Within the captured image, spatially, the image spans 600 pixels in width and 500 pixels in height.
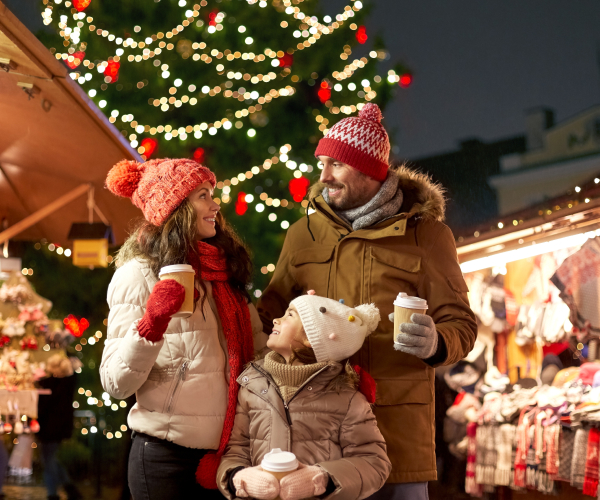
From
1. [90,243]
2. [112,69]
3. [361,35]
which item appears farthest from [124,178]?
[361,35]

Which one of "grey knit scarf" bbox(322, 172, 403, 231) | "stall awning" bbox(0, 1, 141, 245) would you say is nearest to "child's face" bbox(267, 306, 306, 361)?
"grey knit scarf" bbox(322, 172, 403, 231)

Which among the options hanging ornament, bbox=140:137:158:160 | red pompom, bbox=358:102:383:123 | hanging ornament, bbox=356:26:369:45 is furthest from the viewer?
hanging ornament, bbox=356:26:369:45

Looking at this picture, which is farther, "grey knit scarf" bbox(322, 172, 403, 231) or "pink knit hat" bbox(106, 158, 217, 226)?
"grey knit scarf" bbox(322, 172, 403, 231)

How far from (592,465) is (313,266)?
3.02m

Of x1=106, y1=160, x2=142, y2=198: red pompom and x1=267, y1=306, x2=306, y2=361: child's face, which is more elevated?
x1=106, y1=160, x2=142, y2=198: red pompom

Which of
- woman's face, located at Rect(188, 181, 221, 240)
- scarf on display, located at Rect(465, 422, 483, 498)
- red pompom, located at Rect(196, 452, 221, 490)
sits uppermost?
woman's face, located at Rect(188, 181, 221, 240)

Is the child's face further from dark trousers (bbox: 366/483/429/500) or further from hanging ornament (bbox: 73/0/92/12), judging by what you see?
hanging ornament (bbox: 73/0/92/12)

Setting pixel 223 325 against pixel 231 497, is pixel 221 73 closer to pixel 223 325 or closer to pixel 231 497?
pixel 223 325

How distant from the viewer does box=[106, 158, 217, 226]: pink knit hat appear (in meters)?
3.05

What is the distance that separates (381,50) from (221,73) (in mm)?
2063

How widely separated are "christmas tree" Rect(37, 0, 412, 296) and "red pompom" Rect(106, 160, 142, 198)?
188 inches

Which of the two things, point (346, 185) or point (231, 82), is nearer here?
point (346, 185)

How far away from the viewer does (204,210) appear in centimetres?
312

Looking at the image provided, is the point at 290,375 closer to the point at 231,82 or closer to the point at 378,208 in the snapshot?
the point at 378,208
